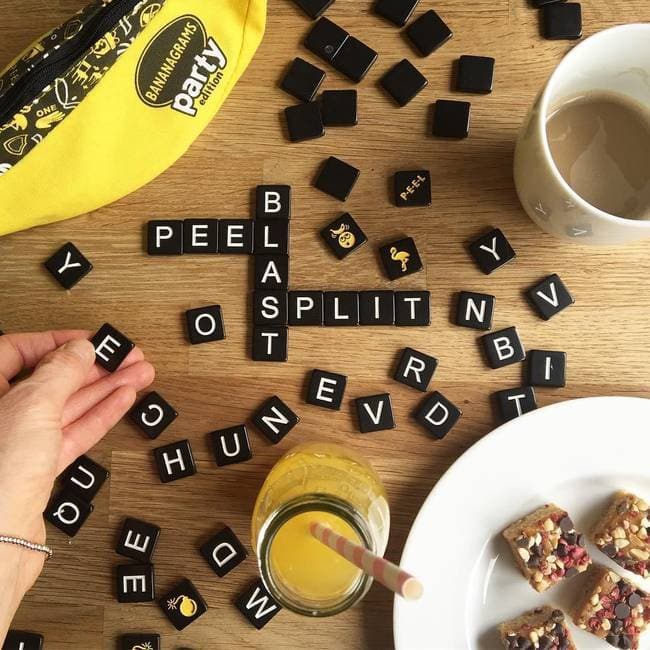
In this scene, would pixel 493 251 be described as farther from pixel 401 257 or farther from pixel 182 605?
pixel 182 605

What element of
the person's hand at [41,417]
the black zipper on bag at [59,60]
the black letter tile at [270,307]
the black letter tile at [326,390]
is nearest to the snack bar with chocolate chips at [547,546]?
the black letter tile at [326,390]

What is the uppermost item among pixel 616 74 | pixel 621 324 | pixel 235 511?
pixel 616 74

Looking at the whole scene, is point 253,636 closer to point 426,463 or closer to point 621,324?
point 426,463

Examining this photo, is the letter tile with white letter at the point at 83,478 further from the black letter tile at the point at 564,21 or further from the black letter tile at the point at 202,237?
the black letter tile at the point at 564,21

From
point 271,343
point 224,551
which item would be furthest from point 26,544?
point 271,343

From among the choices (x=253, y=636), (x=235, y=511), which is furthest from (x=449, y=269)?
(x=253, y=636)

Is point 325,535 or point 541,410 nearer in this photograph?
point 325,535

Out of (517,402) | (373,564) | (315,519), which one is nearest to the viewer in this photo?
(373,564)
